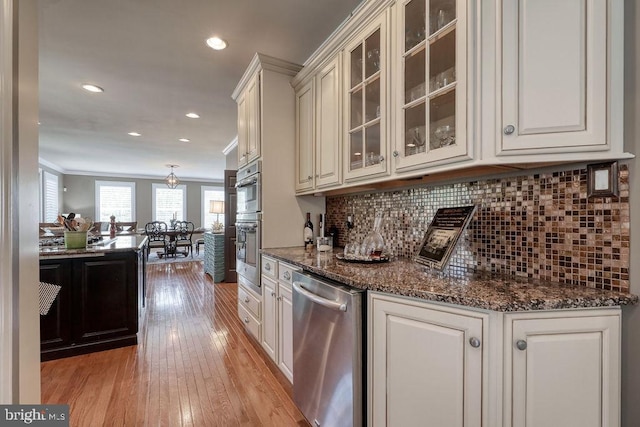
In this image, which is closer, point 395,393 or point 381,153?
point 395,393

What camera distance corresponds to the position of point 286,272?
1.90 m

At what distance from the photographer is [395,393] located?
3.77 feet

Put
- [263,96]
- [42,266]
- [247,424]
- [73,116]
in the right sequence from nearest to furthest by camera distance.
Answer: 1. [247,424]
2. [42,266]
3. [263,96]
4. [73,116]

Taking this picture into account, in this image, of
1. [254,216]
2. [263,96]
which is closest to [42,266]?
[254,216]

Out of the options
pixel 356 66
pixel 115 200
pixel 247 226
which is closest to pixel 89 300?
pixel 247 226

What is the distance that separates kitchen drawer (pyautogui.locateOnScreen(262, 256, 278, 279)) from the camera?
2.06 metres

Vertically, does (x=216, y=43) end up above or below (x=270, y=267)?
above

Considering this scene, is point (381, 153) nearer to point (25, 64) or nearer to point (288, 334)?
point (288, 334)

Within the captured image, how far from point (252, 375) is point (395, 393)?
131 cm

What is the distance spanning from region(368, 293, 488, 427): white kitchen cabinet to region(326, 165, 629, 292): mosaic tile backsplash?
56 cm

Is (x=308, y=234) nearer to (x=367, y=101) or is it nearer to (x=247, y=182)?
(x=247, y=182)

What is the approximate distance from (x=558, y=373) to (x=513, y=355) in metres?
0.17

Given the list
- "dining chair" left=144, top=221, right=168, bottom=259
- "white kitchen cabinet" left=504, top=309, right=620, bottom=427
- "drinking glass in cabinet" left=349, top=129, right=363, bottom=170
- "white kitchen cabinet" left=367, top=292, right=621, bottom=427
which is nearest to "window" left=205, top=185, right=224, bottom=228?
"dining chair" left=144, top=221, right=168, bottom=259

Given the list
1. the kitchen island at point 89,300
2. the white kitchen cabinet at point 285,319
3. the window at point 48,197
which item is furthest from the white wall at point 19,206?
the window at point 48,197
